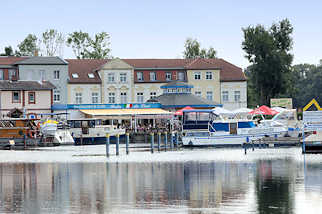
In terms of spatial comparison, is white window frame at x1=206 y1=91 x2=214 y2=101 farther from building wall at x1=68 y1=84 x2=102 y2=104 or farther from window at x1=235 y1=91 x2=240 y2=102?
building wall at x1=68 y1=84 x2=102 y2=104

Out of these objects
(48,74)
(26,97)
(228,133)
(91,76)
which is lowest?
(228,133)

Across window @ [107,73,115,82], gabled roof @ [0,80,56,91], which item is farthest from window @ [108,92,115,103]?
gabled roof @ [0,80,56,91]

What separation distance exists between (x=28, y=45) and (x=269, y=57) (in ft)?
147

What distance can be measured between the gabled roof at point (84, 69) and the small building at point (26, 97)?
257 inches

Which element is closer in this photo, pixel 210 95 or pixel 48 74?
pixel 48 74

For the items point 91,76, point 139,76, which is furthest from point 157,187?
point 139,76

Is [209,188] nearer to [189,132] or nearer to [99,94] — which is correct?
[189,132]

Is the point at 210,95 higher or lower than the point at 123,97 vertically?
higher

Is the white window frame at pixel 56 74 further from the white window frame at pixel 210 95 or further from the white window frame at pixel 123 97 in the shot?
the white window frame at pixel 210 95

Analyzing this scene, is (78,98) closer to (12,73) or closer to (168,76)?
(12,73)

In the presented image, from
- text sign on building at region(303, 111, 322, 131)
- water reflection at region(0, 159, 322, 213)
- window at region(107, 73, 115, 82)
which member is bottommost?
water reflection at region(0, 159, 322, 213)

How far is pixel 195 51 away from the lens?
136 m

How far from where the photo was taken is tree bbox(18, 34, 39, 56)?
445ft

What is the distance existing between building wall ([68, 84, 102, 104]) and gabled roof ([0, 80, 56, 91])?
16.7 feet
